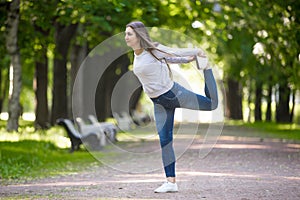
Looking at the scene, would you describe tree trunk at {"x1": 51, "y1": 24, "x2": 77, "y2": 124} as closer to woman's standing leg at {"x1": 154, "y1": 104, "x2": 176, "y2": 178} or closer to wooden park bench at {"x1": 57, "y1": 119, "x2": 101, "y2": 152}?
wooden park bench at {"x1": 57, "y1": 119, "x2": 101, "y2": 152}

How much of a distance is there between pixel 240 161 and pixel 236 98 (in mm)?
32728

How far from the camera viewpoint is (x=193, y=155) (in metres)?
17.2

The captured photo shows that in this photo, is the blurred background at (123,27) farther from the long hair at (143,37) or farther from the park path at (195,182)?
the long hair at (143,37)

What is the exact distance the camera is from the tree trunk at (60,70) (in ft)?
88.5

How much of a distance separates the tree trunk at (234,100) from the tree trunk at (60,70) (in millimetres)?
20668

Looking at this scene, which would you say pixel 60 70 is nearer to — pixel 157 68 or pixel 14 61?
pixel 14 61

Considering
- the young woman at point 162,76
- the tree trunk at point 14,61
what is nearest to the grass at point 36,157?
the tree trunk at point 14,61

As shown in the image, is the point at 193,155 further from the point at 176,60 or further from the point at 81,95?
the point at 81,95

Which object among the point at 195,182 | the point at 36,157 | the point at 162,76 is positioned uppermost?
the point at 162,76

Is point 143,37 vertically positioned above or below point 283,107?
above

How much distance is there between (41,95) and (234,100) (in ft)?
70.8

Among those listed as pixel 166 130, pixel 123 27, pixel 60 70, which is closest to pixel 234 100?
pixel 60 70

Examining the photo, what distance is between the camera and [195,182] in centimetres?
1098

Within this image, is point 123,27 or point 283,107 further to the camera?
point 283,107
